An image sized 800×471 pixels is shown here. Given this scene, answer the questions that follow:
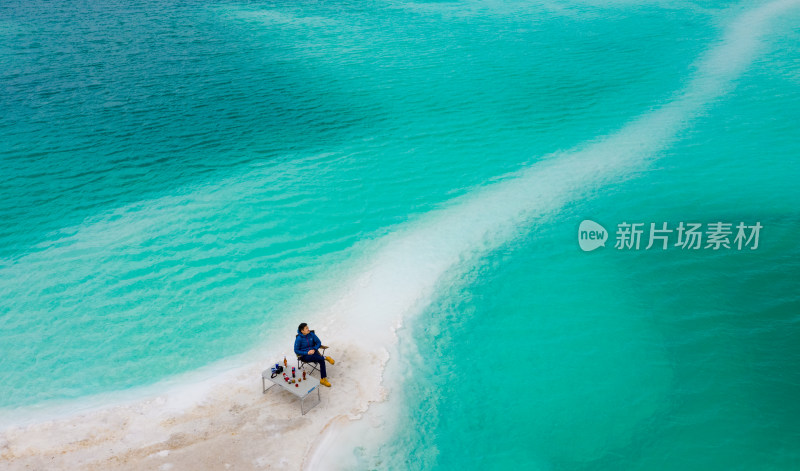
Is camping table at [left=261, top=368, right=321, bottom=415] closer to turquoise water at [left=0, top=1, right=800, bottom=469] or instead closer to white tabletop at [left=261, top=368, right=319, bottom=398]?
white tabletop at [left=261, top=368, right=319, bottom=398]

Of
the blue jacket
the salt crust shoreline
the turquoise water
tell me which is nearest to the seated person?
the blue jacket

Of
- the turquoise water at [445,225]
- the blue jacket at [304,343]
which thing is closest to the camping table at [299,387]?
the blue jacket at [304,343]

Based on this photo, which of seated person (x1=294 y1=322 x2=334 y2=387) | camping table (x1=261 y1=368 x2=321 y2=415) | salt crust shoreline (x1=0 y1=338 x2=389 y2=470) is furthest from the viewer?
seated person (x1=294 y1=322 x2=334 y2=387)

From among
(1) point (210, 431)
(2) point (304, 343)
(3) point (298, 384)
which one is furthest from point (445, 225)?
(1) point (210, 431)

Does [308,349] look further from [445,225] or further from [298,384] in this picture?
[445,225]

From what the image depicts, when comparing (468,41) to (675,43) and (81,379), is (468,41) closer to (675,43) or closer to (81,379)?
(675,43)

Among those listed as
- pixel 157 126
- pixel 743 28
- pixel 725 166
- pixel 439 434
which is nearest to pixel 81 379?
pixel 439 434
